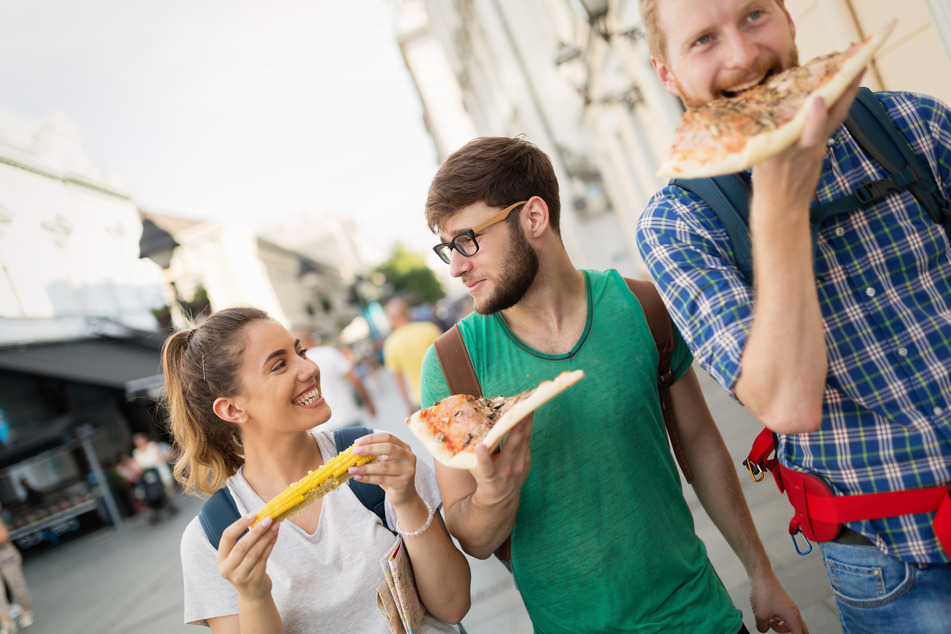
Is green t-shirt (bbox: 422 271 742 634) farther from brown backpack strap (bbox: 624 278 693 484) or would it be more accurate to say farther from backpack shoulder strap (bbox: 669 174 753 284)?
backpack shoulder strap (bbox: 669 174 753 284)

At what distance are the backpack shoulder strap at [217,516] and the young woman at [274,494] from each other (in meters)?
0.03

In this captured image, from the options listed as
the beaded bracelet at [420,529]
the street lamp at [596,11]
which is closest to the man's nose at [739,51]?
the beaded bracelet at [420,529]

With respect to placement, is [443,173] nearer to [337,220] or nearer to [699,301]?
[699,301]

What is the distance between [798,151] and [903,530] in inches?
37.1

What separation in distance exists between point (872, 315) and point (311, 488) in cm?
168

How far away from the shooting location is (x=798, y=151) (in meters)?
1.01

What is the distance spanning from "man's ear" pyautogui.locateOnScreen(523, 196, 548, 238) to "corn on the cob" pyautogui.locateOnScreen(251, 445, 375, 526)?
0.95 meters

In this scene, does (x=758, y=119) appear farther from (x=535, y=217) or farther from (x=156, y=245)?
(x=156, y=245)

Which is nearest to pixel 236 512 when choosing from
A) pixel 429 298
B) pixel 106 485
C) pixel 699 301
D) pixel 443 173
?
pixel 443 173

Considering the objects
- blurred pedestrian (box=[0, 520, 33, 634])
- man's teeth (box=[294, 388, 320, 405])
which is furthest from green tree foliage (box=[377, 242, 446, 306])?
man's teeth (box=[294, 388, 320, 405])

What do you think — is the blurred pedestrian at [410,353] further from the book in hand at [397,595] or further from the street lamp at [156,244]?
the book in hand at [397,595]

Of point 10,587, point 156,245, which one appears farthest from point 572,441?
point 10,587

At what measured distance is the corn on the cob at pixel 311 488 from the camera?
1837 mm

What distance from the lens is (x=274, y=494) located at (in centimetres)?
225
